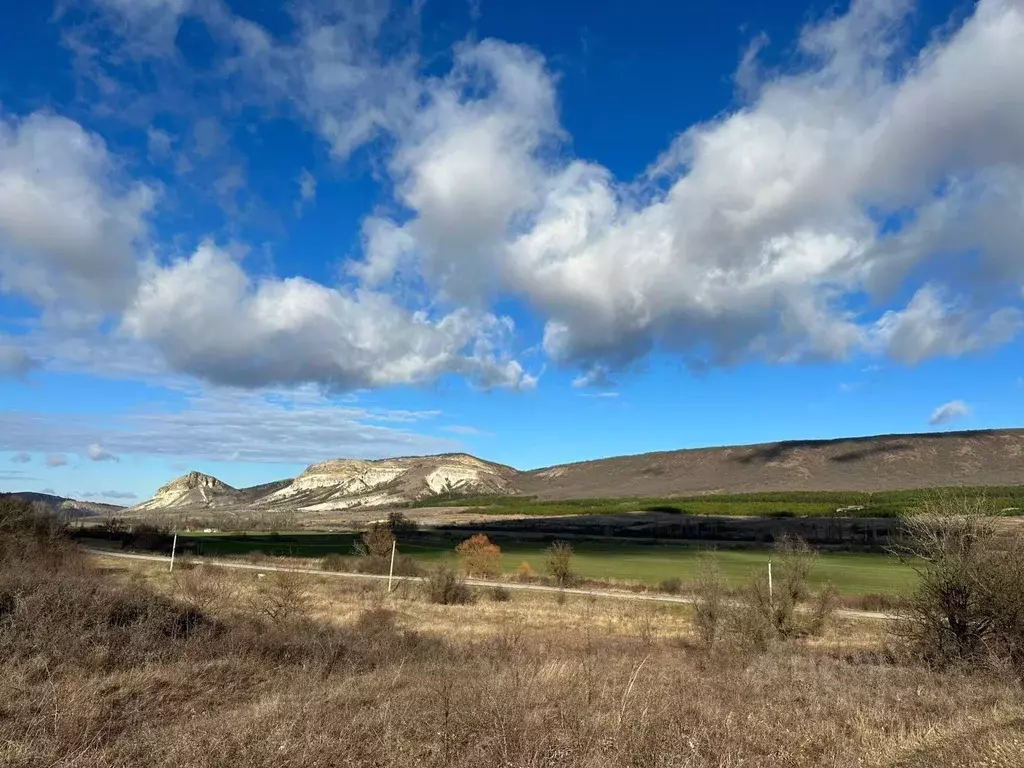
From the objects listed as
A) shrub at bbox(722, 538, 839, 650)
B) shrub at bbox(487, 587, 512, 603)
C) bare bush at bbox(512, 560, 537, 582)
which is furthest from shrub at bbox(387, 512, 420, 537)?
shrub at bbox(722, 538, 839, 650)

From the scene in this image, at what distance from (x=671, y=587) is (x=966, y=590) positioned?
37.9 meters

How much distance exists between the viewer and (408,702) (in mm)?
10266

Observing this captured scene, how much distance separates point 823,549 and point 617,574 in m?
46.3

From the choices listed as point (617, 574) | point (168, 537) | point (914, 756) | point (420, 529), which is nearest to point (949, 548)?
point (914, 756)

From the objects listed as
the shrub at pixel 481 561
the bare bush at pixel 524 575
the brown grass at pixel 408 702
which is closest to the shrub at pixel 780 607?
the brown grass at pixel 408 702

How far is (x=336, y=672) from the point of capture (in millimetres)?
13883

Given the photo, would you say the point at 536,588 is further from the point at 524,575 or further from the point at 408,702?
the point at 408,702

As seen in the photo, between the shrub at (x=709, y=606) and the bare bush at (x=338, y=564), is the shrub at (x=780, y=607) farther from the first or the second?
the bare bush at (x=338, y=564)

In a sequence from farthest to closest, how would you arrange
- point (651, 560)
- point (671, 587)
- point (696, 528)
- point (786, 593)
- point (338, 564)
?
point (696, 528), point (651, 560), point (338, 564), point (671, 587), point (786, 593)

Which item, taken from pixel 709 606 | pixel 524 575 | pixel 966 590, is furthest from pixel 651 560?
pixel 966 590

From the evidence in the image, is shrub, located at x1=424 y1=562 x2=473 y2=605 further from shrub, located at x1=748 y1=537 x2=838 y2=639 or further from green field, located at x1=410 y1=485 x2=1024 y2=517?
green field, located at x1=410 y1=485 x2=1024 y2=517

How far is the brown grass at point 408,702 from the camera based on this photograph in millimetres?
7809

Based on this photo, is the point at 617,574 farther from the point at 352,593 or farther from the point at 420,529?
the point at 420,529

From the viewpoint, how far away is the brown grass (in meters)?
7.81
